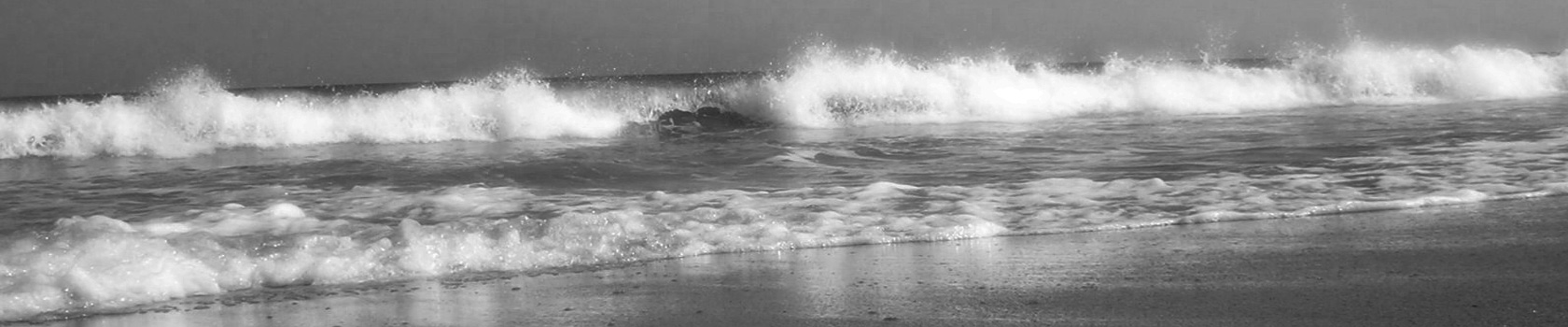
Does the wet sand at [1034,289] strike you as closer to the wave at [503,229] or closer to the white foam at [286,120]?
the wave at [503,229]

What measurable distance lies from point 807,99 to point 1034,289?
11.1 meters

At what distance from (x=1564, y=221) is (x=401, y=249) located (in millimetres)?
4187

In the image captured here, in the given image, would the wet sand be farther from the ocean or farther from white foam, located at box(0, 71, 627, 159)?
white foam, located at box(0, 71, 627, 159)

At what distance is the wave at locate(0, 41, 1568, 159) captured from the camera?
12531mm

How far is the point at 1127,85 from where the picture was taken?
17.2 m

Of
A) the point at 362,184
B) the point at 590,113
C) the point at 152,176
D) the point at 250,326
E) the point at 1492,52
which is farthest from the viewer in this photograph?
the point at 1492,52

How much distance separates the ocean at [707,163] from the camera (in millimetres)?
4902

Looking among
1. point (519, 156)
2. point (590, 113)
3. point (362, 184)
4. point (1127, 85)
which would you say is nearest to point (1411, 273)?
point (362, 184)

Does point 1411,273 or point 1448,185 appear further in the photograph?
point 1448,185

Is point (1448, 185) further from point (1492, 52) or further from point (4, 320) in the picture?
point (1492, 52)

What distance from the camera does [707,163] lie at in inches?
344

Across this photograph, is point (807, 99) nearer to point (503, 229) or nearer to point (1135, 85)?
point (1135, 85)

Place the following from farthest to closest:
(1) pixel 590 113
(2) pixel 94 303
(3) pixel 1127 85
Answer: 1. (3) pixel 1127 85
2. (1) pixel 590 113
3. (2) pixel 94 303

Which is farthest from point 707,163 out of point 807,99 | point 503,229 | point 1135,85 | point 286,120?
point 1135,85
